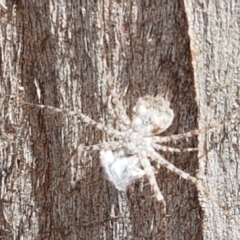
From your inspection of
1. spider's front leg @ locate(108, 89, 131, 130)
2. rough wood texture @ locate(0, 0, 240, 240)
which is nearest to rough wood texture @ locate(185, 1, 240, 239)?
rough wood texture @ locate(0, 0, 240, 240)

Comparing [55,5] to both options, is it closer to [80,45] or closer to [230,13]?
[80,45]

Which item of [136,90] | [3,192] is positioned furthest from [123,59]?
[3,192]

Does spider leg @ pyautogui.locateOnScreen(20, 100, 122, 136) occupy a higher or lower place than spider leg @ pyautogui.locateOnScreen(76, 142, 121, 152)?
higher

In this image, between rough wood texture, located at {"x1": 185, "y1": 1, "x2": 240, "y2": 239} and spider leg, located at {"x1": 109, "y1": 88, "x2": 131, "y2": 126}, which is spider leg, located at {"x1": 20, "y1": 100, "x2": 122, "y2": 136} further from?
rough wood texture, located at {"x1": 185, "y1": 1, "x2": 240, "y2": 239}

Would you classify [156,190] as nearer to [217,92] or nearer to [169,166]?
[169,166]

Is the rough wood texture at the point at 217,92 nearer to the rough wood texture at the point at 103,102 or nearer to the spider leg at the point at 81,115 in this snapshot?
the rough wood texture at the point at 103,102

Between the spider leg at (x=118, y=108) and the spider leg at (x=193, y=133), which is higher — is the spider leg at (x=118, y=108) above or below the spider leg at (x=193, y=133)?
above

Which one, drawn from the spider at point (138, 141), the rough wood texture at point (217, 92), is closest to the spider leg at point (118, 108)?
the spider at point (138, 141)

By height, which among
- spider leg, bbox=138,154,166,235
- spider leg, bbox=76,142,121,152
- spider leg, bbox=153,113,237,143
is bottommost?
spider leg, bbox=138,154,166,235
